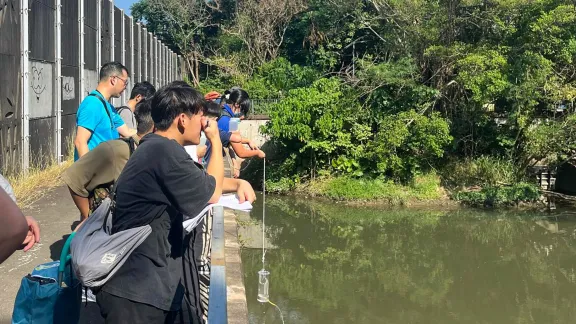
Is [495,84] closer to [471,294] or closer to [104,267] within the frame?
[471,294]

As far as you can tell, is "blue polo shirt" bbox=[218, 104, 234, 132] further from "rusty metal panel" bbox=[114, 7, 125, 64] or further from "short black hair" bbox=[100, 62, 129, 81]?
"rusty metal panel" bbox=[114, 7, 125, 64]

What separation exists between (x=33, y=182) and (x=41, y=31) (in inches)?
96.7

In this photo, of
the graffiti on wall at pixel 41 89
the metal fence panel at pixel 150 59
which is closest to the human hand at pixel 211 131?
the graffiti on wall at pixel 41 89

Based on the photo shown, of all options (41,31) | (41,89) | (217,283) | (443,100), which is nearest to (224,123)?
(217,283)

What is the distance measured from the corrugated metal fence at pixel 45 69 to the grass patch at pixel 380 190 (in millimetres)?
7036

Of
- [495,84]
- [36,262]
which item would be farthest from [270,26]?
[36,262]

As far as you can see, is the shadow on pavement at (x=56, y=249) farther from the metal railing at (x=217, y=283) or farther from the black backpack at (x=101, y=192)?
the metal railing at (x=217, y=283)

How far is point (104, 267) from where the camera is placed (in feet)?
8.20

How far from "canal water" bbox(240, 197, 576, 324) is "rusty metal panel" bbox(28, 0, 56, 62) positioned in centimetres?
481

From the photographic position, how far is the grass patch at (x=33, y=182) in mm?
7141

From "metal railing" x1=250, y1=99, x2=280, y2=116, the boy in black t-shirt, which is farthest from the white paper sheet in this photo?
"metal railing" x1=250, y1=99, x2=280, y2=116

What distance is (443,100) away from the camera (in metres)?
17.4

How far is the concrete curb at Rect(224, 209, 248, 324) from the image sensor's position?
16.4 feet

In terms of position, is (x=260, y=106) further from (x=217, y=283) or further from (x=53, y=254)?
(x=217, y=283)
